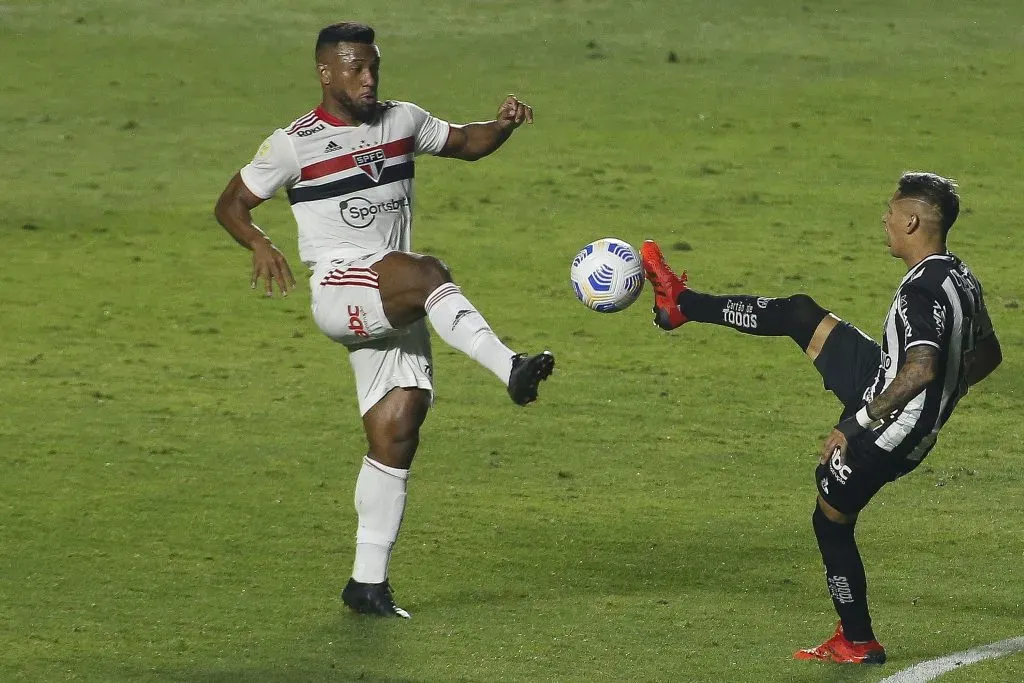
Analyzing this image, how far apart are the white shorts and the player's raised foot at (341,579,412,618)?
72cm

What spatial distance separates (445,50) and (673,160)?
16.1 ft

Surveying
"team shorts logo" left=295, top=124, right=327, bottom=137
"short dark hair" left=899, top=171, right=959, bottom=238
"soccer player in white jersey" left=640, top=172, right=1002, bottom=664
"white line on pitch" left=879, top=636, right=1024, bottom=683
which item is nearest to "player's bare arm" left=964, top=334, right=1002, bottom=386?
"soccer player in white jersey" left=640, top=172, right=1002, bottom=664

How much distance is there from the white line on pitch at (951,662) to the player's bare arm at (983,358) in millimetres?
987

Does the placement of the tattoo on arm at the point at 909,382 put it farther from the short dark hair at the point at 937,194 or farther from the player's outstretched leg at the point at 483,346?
the player's outstretched leg at the point at 483,346

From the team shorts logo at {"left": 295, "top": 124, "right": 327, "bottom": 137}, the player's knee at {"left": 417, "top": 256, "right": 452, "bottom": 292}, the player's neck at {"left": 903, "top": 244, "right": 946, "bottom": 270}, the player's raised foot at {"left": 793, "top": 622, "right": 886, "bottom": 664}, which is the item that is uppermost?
the team shorts logo at {"left": 295, "top": 124, "right": 327, "bottom": 137}

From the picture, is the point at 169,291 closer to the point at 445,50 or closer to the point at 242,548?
the point at 242,548

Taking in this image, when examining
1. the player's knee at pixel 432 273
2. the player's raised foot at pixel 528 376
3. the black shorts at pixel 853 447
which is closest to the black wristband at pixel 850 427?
the black shorts at pixel 853 447

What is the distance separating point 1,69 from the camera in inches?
775

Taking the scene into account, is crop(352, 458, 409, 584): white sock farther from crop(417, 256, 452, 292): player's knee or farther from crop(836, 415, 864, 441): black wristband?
crop(836, 415, 864, 441): black wristband

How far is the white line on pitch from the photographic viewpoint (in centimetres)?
599

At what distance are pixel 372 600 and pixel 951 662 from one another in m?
2.20

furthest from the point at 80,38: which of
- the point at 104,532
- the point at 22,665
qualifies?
the point at 22,665

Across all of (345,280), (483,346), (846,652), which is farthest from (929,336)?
(345,280)

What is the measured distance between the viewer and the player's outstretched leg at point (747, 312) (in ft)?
20.8
